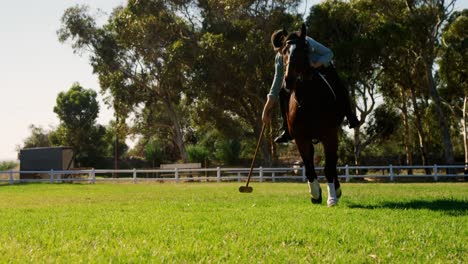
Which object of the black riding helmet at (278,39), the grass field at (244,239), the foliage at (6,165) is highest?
the black riding helmet at (278,39)

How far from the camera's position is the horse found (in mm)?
7691

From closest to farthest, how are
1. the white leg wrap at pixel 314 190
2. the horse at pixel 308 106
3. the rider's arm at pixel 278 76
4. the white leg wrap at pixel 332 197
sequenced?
the horse at pixel 308 106, the white leg wrap at pixel 332 197, the white leg wrap at pixel 314 190, the rider's arm at pixel 278 76

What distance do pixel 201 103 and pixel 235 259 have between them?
38159 millimetres

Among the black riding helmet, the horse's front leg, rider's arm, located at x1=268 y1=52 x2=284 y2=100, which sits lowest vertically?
the horse's front leg

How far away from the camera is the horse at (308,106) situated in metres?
7.69

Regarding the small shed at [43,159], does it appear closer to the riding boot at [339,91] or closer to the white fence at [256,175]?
the white fence at [256,175]

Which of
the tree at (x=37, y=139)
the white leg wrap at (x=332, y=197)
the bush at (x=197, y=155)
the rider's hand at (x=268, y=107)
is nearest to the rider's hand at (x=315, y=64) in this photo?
the rider's hand at (x=268, y=107)

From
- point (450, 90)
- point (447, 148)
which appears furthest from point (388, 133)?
point (447, 148)

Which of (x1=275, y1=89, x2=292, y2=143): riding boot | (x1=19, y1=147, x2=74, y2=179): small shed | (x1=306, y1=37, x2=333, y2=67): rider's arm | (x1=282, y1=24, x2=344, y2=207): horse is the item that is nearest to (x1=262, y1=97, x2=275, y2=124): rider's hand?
(x1=275, y1=89, x2=292, y2=143): riding boot

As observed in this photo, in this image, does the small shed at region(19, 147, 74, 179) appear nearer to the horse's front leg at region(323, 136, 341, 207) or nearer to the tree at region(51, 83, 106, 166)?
the tree at region(51, 83, 106, 166)

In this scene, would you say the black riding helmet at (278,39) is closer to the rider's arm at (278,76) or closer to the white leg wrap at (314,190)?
the rider's arm at (278,76)

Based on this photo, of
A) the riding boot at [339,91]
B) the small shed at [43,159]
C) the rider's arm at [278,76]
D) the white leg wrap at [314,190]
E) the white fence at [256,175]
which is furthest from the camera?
the small shed at [43,159]

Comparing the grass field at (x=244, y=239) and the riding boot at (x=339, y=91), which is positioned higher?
the riding boot at (x=339, y=91)

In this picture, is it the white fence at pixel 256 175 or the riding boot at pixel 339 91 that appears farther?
the white fence at pixel 256 175
